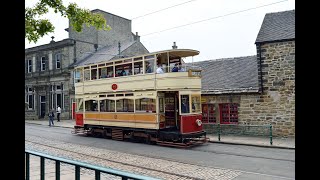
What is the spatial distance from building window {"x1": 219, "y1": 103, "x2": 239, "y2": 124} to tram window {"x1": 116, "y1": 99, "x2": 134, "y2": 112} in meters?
5.93

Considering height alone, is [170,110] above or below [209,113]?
above

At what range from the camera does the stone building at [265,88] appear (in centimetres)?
1719

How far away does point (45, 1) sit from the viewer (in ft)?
27.7

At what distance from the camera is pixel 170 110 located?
1678 centimetres

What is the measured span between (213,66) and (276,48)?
673cm

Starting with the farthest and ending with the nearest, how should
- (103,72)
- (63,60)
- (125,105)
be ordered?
(63,60) → (103,72) → (125,105)

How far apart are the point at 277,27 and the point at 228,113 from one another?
248 inches

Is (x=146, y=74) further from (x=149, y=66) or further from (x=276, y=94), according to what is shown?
(x=276, y=94)

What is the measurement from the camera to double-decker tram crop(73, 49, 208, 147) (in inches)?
615

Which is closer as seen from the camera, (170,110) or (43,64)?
(170,110)

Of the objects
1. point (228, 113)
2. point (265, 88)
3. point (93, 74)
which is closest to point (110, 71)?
point (93, 74)
